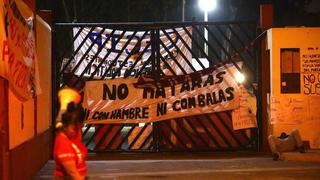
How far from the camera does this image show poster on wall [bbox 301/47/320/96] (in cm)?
1324

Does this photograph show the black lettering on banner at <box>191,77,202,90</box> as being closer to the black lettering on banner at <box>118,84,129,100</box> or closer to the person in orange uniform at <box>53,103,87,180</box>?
the black lettering on banner at <box>118,84,129,100</box>

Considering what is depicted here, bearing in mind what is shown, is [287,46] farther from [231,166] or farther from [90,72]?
[90,72]

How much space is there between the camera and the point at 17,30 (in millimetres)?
8898

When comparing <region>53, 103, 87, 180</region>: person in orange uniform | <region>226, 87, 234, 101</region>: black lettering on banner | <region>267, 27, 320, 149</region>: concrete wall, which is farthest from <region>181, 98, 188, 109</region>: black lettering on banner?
<region>53, 103, 87, 180</region>: person in orange uniform

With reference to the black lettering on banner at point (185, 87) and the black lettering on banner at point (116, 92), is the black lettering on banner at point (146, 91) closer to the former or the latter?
the black lettering on banner at point (116, 92)

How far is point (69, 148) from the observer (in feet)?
20.7

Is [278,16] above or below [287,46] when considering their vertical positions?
above

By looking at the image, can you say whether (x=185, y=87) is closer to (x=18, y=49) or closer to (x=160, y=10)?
(x=18, y=49)

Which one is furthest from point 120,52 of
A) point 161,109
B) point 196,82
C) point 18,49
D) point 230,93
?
point 18,49

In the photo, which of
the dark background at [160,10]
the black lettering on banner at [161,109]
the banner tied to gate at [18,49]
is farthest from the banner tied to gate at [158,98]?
the dark background at [160,10]

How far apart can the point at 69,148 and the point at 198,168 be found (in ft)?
18.8

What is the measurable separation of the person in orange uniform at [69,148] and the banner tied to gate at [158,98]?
290 inches

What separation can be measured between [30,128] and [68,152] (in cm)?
442

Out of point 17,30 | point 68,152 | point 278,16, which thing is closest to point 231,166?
point 17,30
